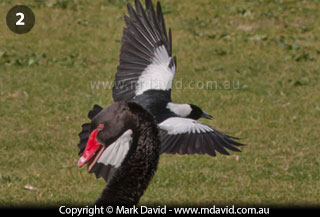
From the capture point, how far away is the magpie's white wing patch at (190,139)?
676cm

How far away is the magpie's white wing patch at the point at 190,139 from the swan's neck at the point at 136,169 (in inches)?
96.5

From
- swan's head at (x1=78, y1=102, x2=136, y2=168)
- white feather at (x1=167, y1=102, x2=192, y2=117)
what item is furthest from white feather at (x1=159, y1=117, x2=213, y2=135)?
swan's head at (x1=78, y1=102, x2=136, y2=168)

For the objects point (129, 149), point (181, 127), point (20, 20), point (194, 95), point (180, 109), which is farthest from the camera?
point (20, 20)

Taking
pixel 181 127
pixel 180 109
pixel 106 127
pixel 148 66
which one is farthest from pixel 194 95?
pixel 106 127

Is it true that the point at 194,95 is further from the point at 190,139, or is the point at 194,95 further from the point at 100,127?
the point at 100,127

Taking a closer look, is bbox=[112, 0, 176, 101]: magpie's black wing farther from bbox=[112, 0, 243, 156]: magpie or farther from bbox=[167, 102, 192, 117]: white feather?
bbox=[167, 102, 192, 117]: white feather

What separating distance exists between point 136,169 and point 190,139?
Result: 107 inches

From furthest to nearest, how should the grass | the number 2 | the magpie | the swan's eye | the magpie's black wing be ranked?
the number 2 < the magpie's black wing < the grass < the magpie < the swan's eye

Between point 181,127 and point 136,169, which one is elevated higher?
point 136,169

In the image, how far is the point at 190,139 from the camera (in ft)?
22.5

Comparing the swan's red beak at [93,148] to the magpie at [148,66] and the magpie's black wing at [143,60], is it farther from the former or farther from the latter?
the magpie's black wing at [143,60]

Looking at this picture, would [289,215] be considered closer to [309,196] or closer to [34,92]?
[309,196]

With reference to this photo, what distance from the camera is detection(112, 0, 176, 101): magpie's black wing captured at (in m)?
7.58

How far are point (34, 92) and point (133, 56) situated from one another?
12.4 ft
